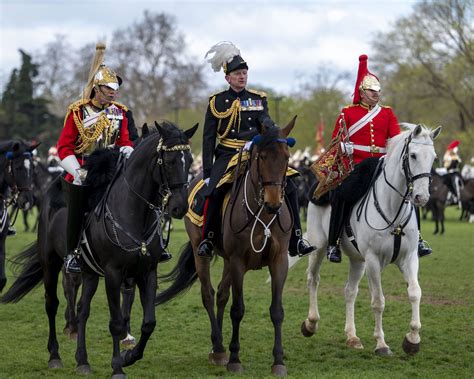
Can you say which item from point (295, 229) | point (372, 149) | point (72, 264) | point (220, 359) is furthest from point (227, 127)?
point (220, 359)

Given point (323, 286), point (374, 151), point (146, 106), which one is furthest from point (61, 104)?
point (374, 151)

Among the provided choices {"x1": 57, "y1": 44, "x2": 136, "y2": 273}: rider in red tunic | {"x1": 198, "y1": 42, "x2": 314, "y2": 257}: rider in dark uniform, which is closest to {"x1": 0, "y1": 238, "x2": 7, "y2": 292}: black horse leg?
{"x1": 57, "y1": 44, "x2": 136, "y2": 273}: rider in red tunic

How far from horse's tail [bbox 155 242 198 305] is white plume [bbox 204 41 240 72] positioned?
2.07 m

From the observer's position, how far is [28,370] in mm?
8352

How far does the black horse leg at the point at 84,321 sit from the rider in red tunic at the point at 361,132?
2.96 m

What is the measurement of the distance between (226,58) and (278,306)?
2592 mm

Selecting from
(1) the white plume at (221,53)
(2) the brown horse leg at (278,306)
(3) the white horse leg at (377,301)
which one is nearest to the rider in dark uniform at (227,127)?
(1) the white plume at (221,53)

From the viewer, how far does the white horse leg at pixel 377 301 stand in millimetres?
9125

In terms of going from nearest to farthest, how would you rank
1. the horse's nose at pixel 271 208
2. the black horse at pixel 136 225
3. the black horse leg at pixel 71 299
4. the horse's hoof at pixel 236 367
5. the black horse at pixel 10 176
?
1. the black horse at pixel 136 225
2. the horse's nose at pixel 271 208
3. the horse's hoof at pixel 236 367
4. the black horse leg at pixel 71 299
5. the black horse at pixel 10 176

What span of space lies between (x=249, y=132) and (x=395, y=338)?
9.89 feet

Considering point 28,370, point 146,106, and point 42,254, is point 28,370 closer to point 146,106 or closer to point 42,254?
point 42,254

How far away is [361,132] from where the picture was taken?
33.4 feet

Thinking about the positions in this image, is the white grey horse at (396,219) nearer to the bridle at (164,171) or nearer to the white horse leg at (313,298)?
the white horse leg at (313,298)

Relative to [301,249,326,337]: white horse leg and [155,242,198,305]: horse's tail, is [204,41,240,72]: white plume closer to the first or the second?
[155,242,198,305]: horse's tail
